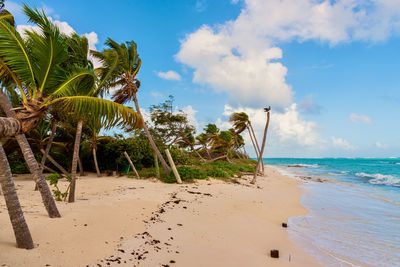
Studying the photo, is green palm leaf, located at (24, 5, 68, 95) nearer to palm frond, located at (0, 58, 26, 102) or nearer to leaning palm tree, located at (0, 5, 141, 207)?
leaning palm tree, located at (0, 5, 141, 207)

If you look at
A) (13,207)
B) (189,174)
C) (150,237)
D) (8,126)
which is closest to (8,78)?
(8,126)

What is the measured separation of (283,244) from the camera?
5184mm

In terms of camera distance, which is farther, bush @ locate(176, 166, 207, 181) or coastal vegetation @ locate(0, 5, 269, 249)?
bush @ locate(176, 166, 207, 181)

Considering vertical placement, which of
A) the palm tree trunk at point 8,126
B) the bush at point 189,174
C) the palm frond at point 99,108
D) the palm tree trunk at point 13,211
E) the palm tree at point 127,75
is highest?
the palm tree at point 127,75

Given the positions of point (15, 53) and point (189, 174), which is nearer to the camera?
point (15, 53)

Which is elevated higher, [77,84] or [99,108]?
[77,84]

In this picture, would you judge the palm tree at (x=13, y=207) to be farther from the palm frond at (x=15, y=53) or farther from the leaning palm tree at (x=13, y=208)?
the palm frond at (x=15, y=53)

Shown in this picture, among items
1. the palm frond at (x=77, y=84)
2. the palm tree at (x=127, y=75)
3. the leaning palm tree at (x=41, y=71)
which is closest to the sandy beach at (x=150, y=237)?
the leaning palm tree at (x=41, y=71)

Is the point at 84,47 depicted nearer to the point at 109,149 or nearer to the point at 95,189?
the point at 95,189

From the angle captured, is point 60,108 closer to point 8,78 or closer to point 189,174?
point 8,78

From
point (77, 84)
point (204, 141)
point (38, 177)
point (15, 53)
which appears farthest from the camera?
point (204, 141)

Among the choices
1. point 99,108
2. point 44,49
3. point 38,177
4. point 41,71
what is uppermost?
point 44,49

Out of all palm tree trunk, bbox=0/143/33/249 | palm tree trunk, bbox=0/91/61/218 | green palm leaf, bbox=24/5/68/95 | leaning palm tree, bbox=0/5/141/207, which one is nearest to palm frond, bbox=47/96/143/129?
leaning palm tree, bbox=0/5/141/207

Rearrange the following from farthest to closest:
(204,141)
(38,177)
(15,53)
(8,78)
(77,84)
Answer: (204,141), (77,84), (8,78), (38,177), (15,53)
